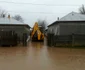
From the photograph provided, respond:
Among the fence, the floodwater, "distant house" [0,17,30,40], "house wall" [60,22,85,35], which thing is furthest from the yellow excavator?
the floodwater

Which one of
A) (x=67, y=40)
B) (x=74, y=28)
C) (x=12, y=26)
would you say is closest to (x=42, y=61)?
(x=67, y=40)

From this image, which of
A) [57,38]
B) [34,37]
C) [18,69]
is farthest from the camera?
[34,37]

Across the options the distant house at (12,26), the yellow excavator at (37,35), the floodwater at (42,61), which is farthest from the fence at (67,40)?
the yellow excavator at (37,35)

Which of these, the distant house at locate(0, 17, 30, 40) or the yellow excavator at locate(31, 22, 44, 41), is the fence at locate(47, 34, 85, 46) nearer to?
the distant house at locate(0, 17, 30, 40)

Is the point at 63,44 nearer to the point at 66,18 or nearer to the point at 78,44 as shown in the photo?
the point at 78,44

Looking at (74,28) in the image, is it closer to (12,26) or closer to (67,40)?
(67,40)

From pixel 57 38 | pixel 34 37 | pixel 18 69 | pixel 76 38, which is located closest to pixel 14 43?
pixel 57 38

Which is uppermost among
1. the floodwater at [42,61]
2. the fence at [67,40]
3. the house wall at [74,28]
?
the house wall at [74,28]

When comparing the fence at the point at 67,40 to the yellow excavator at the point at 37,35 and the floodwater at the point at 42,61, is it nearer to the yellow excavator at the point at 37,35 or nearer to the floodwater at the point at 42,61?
the floodwater at the point at 42,61

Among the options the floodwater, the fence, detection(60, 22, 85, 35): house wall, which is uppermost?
detection(60, 22, 85, 35): house wall

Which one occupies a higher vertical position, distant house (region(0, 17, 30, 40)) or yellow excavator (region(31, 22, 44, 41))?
distant house (region(0, 17, 30, 40))

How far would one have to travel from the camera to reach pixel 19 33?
32.4 m

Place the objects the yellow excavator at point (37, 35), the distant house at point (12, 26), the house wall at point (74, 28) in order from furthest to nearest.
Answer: the yellow excavator at point (37, 35)
the distant house at point (12, 26)
the house wall at point (74, 28)

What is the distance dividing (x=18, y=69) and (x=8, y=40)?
46.7ft
